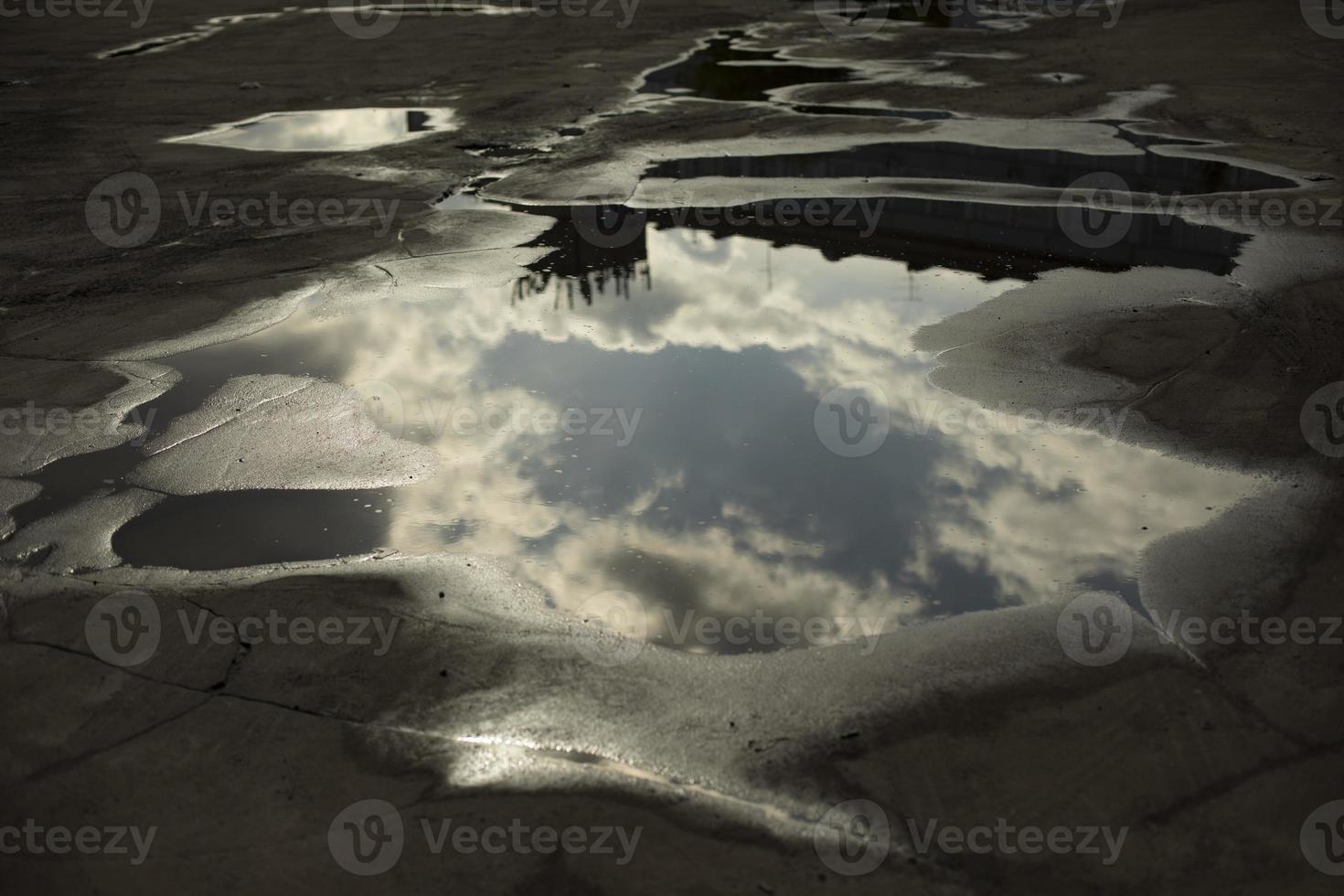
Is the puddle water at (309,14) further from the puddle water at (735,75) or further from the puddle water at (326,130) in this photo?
the puddle water at (735,75)

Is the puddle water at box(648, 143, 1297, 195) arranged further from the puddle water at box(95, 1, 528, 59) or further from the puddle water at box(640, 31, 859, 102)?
the puddle water at box(95, 1, 528, 59)

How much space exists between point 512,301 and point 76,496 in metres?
4.10

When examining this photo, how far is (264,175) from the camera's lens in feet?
44.0

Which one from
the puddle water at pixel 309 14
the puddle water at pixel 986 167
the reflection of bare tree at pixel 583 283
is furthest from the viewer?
the puddle water at pixel 309 14

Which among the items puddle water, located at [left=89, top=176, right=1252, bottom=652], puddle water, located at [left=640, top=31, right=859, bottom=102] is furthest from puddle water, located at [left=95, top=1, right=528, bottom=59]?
puddle water, located at [left=89, top=176, right=1252, bottom=652]

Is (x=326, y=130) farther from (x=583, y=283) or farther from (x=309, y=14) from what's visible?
(x=309, y=14)

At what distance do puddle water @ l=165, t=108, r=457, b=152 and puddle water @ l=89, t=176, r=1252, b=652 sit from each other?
6480 millimetres

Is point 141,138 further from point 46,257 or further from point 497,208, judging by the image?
point 497,208

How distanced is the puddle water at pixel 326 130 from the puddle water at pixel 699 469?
6480mm

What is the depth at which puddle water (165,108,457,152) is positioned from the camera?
590 inches

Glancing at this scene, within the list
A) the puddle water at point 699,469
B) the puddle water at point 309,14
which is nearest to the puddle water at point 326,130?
the puddle water at point 699,469

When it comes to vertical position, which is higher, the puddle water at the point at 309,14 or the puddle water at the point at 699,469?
the puddle water at the point at 309,14

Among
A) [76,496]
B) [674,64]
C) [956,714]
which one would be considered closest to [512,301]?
[76,496]

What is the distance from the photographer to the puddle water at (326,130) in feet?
49.2
